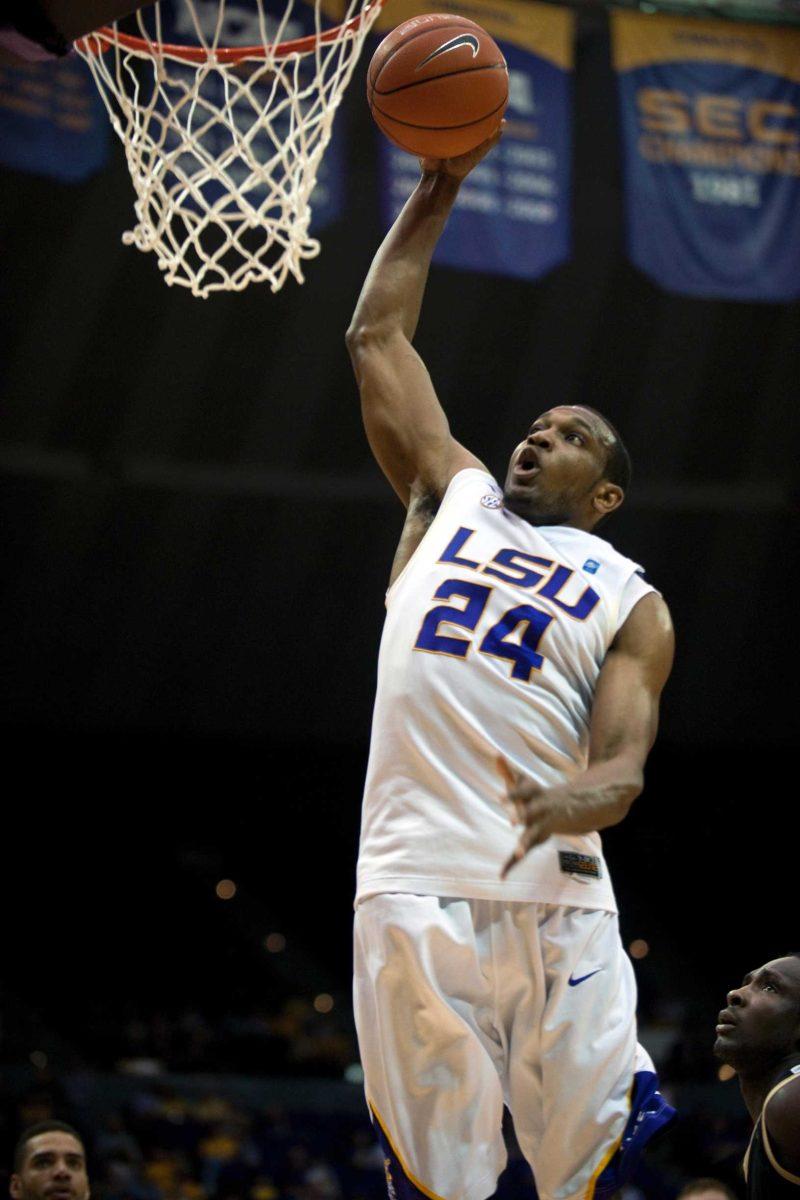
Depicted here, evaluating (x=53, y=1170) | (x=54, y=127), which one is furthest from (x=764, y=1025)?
(x=54, y=127)

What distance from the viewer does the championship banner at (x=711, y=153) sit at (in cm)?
955

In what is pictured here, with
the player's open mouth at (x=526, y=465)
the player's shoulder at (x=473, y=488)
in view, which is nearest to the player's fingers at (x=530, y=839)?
the player's shoulder at (x=473, y=488)

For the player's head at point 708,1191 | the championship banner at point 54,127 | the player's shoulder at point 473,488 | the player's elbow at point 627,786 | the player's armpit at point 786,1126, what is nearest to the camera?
the player's elbow at point 627,786

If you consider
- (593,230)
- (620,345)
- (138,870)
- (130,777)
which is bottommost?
(138,870)

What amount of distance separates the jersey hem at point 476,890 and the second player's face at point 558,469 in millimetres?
945

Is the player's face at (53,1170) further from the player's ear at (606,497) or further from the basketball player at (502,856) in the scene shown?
the player's ear at (606,497)

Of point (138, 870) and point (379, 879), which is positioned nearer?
point (379, 879)

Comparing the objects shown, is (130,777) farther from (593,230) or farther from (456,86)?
(456,86)

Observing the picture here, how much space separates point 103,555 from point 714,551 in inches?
223

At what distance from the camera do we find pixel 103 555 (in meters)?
14.0

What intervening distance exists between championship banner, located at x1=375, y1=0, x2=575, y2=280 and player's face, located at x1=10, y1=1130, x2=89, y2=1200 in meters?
5.57

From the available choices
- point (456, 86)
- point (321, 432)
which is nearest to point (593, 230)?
point (321, 432)

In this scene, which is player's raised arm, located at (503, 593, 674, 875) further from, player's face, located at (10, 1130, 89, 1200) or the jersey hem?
player's face, located at (10, 1130, 89, 1200)

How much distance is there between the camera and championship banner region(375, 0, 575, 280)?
364 inches
